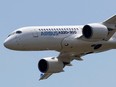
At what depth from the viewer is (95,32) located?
266 ft

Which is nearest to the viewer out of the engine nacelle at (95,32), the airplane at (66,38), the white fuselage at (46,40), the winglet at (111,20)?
the engine nacelle at (95,32)

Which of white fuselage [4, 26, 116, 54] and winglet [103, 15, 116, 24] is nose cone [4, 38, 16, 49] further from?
winglet [103, 15, 116, 24]

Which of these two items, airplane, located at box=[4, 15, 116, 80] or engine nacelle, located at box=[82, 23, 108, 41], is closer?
→ engine nacelle, located at box=[82, 23, 108, 41]

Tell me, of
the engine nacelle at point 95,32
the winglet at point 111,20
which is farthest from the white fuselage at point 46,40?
the winglet at point 111,20

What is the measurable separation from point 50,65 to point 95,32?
1267cm

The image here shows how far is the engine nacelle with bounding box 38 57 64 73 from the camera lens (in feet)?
300

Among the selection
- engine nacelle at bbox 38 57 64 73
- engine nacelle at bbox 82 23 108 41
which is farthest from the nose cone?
engine nacelle at bbox 38 57 64 73

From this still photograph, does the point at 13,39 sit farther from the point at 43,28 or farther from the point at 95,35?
the point at 95,35

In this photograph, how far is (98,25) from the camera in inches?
3216

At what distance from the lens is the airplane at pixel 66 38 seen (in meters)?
81.6

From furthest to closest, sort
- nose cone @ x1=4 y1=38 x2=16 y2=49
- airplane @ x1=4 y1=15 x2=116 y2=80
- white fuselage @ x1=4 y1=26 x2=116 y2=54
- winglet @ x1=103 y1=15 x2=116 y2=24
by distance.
A: nose cone @ x1=4 y1=38 x2=16 y2=49 → white fuselage @ x1=4 y1=26 x2=116 y2=54 → winglet @ x1=103 y1=15 x2=116 y2=24 → airplane @ x1=4 y1=15 x2=116 y2=80

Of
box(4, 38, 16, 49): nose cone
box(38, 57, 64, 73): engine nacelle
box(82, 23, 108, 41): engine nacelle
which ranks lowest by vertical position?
box(38, 57, 64, 73): engine nacelle

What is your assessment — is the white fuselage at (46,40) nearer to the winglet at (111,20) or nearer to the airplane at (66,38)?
the airplane at (66,38)

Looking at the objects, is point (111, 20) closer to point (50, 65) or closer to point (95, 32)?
point (95, 32)
